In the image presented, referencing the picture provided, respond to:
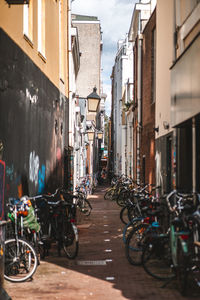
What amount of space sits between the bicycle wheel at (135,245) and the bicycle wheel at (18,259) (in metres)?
1.90

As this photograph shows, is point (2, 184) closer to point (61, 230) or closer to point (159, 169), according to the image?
point (61, 230)

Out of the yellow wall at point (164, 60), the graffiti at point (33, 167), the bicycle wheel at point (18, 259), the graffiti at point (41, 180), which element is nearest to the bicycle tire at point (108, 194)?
the yellow wall at point (164, 60)

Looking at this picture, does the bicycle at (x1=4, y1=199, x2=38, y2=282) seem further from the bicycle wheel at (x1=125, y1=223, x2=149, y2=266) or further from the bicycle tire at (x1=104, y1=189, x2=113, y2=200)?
the bicycle tire at (x1=104, y1=189, x2=113, y2=200)

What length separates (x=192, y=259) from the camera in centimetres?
631

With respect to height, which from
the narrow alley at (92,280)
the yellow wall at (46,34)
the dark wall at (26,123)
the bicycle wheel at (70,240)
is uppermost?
the yellow wall at (46,34)

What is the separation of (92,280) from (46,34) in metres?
6.60

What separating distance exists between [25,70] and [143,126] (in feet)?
33.6

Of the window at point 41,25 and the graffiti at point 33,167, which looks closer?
the graffiti at point 33,167

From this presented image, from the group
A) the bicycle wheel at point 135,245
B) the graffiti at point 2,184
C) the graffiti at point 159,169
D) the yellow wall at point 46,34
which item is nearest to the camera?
the graffiti at point 2,184

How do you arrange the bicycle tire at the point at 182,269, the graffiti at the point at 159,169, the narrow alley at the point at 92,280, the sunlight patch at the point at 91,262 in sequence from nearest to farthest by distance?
the bicycle tire at the point at 182,269
the narrow alley at the point at 92,280
the sunlight patch at the point at 91,262
the graffiti at the point at 159,169

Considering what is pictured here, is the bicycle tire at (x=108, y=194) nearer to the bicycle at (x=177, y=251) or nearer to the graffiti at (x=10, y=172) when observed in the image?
the bicycle at (x=177, y=251)

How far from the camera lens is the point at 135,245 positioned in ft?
27.7

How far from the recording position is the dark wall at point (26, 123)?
298 inches

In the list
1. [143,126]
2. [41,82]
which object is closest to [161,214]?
[41,82]
